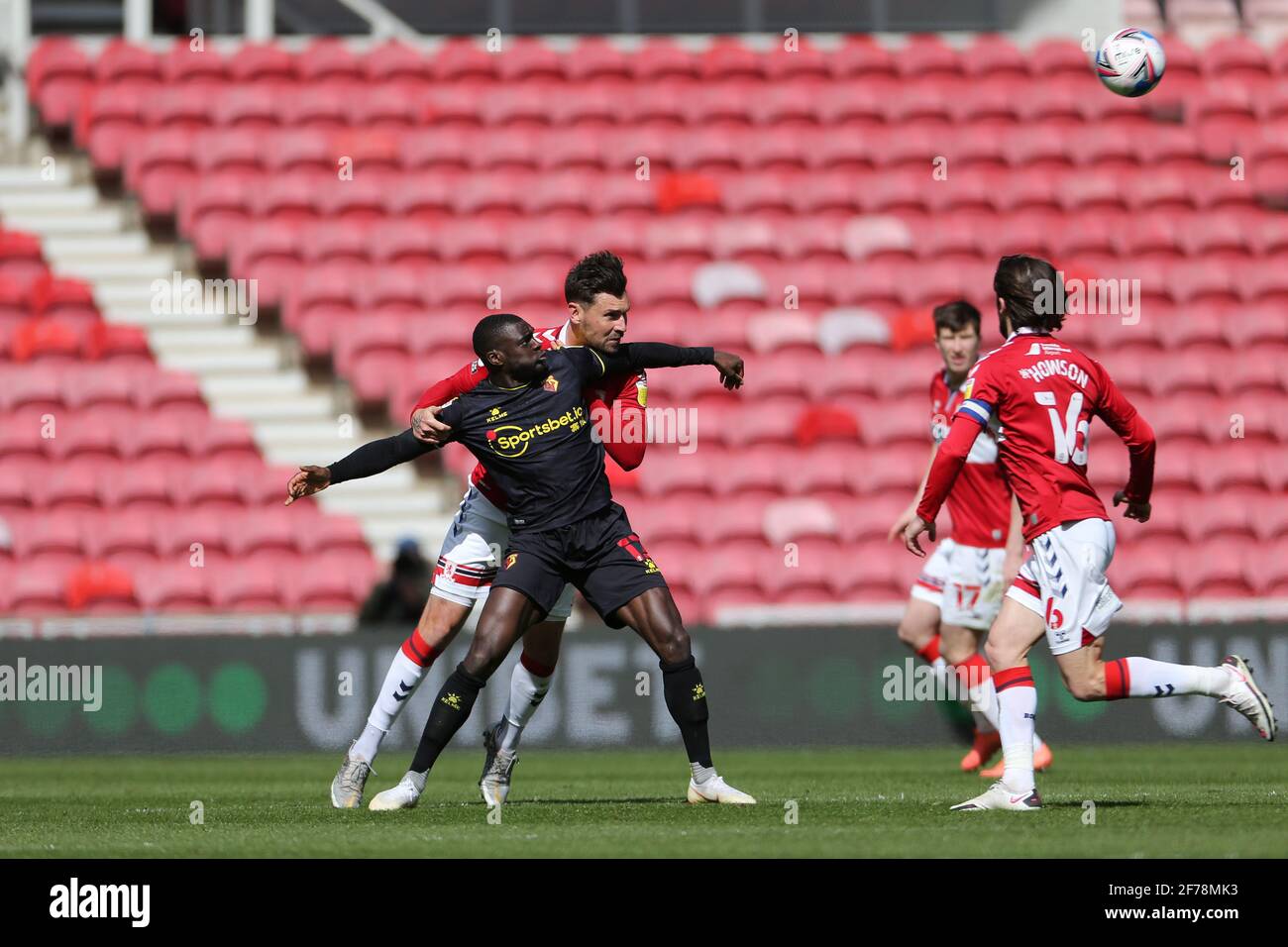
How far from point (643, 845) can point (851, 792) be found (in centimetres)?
272

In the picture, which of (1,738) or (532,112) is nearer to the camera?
(1,738)

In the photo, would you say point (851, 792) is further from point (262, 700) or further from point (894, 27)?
point (894, 27)

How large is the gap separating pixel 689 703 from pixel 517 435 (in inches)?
51.2

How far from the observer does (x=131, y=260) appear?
16891 millimetres

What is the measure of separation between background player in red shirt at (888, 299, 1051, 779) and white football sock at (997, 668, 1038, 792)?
115 inches

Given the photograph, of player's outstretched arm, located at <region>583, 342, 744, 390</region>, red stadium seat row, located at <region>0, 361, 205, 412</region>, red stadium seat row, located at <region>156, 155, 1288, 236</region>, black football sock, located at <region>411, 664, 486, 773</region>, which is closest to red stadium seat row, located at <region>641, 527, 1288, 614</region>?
red stadium seat row, located at <region>156, 155, 1288, 236</region>

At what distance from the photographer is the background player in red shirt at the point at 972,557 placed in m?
9.99

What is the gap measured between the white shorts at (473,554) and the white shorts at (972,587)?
3.02 metres

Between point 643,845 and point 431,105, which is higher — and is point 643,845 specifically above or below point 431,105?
below

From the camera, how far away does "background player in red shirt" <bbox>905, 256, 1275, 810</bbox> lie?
6.94 metres

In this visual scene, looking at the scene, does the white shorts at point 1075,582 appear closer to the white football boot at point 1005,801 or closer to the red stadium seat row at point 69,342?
the white football boot at point 1005,801

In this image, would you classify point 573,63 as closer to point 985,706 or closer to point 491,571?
point 985,706

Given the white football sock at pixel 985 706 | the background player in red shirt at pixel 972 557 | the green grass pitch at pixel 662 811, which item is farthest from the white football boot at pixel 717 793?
the white football sock at pixel 985 706
